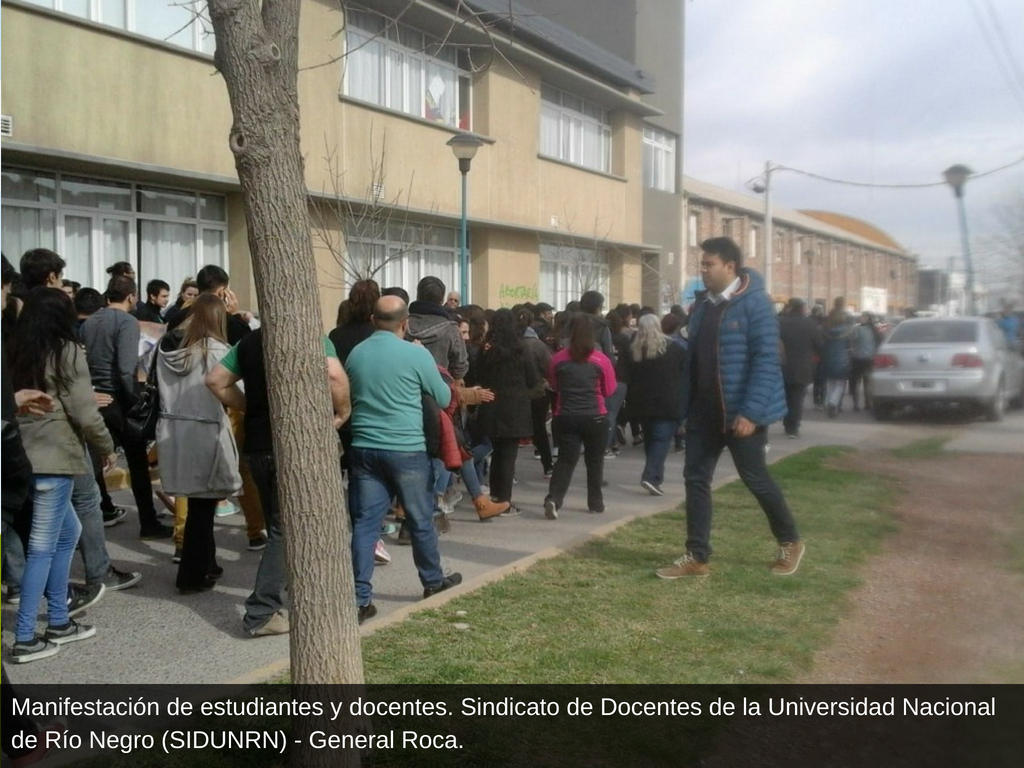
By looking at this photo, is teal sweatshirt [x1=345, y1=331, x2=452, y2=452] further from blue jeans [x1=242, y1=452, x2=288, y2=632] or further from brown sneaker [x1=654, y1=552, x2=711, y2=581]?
brown sneaker [x1=654, y1=552, x2=711, y2=581]

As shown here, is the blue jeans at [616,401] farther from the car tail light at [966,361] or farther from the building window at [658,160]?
the building window at [658,160]

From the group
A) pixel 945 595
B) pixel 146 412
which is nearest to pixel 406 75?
pixel 146 412

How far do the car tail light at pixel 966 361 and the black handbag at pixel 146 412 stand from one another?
8321mm

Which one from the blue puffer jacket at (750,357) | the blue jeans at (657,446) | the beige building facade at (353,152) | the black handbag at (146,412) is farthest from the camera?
the beige building facade at (353,152)

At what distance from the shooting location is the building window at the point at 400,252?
17.1 metres

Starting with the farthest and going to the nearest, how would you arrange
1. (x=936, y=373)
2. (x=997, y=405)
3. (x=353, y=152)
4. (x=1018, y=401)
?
(x=353, y=152) < (x=936, y=373) < (x=997, y=405) < (x=1018, y=401)

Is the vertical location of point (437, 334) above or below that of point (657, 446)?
above

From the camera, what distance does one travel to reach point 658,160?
2952 cm

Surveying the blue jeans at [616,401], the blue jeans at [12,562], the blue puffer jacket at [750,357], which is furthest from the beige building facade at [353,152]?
the blue jeans at [616,401]

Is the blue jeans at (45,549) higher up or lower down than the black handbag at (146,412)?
lower down

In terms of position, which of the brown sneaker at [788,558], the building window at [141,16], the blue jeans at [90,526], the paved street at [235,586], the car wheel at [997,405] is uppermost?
the building window at [141,16]

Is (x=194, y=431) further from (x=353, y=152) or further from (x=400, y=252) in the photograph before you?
(x=353, y=152)

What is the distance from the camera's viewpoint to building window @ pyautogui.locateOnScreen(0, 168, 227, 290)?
1277cm

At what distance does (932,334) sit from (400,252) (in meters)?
8.74
